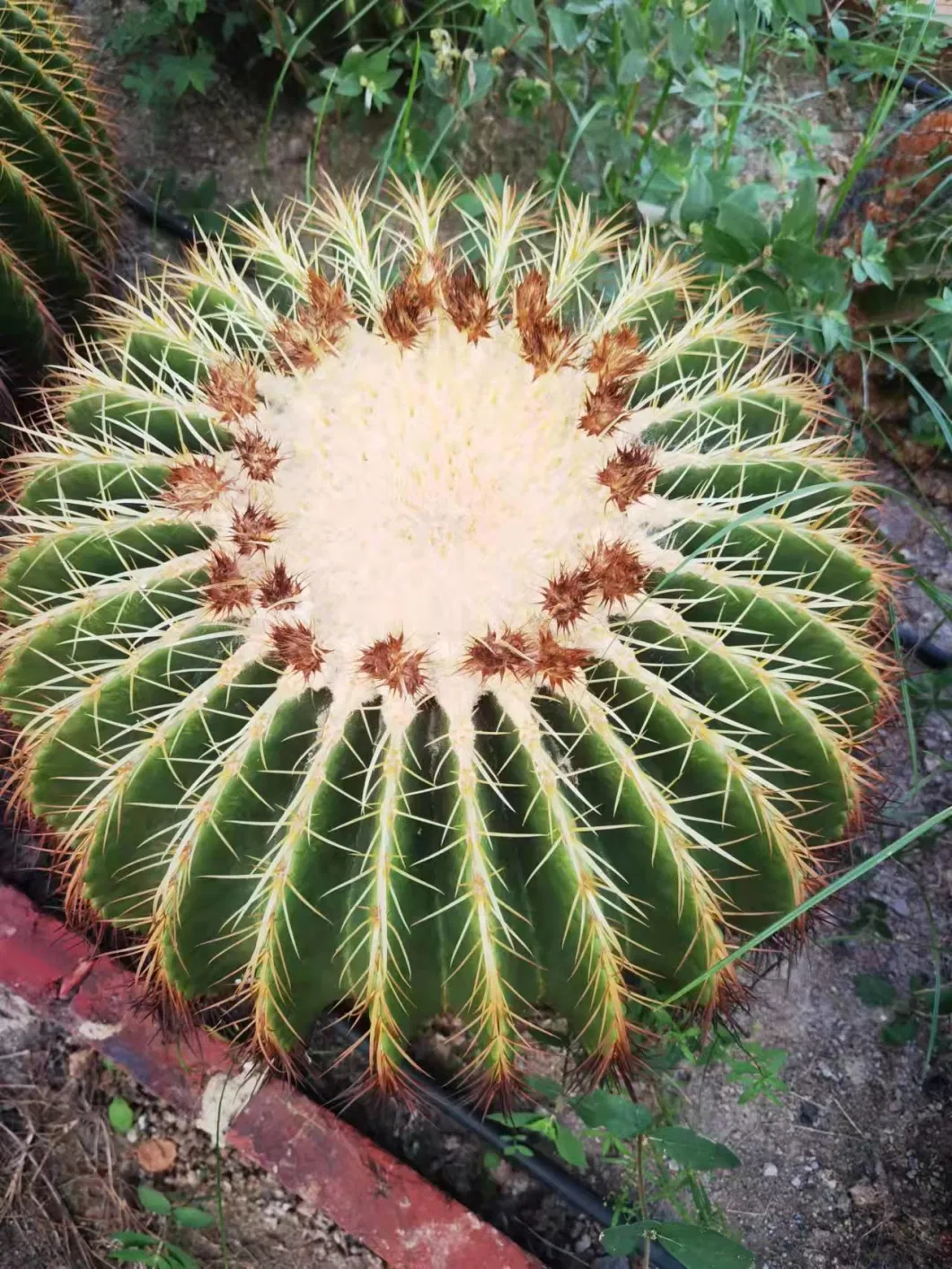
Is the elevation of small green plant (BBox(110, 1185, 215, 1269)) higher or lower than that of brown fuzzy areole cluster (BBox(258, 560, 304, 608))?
lower

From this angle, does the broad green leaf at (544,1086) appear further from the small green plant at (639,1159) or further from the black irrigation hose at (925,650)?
the black irrigation hose at (925,650)

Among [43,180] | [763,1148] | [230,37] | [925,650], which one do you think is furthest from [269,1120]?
[230,37]

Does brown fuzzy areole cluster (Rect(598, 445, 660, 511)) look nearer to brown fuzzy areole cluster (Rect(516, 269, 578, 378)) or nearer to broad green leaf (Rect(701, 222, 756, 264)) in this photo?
brown fuzzy areole cluster (Rect(516, 269, 578, 378))

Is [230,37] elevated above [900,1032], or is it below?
above

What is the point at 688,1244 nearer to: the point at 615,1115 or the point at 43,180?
the point at 615,1115

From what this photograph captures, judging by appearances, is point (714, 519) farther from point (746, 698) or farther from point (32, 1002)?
point (32, 1002)

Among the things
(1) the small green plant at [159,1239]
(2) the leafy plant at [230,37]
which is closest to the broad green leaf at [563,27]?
(2) the leafy plant at [230,37]

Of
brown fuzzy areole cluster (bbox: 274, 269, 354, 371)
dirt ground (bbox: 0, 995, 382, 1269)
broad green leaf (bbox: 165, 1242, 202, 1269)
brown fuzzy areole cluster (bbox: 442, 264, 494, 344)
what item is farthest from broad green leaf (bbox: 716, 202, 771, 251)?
broad green leaf (bbox: 165, 1242, 202, 1269)
